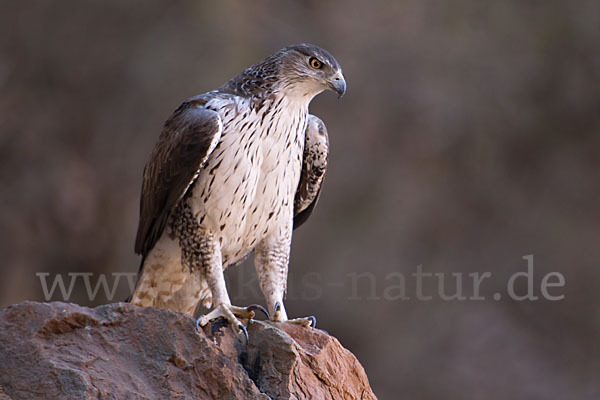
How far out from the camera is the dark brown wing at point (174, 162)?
13.8 feet

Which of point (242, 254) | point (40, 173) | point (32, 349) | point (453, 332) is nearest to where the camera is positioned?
point (32, 349)

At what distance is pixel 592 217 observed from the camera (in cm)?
887

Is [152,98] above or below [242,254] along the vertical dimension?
above

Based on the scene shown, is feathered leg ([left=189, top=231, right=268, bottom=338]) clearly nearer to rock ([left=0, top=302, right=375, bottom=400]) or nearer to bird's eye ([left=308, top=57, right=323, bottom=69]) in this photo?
rock ([left=0, top=302, right=375, bottom=400])

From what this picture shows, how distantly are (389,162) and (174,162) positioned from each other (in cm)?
483

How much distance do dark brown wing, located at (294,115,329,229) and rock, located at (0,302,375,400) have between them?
4.91ft

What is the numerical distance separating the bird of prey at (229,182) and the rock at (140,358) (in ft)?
2.40

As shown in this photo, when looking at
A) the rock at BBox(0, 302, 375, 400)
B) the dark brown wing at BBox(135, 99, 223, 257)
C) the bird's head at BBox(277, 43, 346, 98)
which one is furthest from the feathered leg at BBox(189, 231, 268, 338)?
the bird's head at BBox(277, 43, 346, 98)

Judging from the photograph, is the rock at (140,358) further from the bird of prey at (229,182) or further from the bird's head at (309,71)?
the bird's head at (309,71)

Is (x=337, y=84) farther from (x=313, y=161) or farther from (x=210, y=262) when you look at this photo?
(x=210, y=262)

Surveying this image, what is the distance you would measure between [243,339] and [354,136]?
559cm

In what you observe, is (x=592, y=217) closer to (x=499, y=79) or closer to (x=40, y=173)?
(x=499, y=79)

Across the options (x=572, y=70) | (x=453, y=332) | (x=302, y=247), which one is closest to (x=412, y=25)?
(x=572, y=70)

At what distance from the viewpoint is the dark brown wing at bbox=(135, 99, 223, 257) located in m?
4.21
